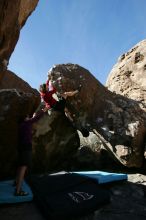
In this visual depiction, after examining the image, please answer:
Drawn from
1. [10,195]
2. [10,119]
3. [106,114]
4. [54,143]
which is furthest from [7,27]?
[54,143]

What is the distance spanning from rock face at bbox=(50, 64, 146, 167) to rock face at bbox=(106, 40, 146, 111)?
220 centimetres

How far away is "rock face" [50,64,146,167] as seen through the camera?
9930 mm

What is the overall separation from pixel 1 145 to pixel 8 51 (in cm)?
308

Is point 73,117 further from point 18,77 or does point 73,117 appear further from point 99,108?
point 18,77

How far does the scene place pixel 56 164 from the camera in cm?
1123

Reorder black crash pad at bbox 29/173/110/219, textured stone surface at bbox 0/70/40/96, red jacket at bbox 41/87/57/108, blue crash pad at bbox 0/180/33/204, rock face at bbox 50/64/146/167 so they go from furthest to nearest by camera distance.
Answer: textured stone surface at bbox 0/70/40/96 < red jacket at bbox 41/87/57/108 < rock face at bbox 50/64/146/167 < blue crash pad at bbox 0/180/33/204 < black crash pad at bbox 29/173/110/219

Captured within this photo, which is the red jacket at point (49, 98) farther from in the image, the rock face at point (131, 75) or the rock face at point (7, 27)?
the rock face at point (131, 75)

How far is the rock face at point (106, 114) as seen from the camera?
9.93m

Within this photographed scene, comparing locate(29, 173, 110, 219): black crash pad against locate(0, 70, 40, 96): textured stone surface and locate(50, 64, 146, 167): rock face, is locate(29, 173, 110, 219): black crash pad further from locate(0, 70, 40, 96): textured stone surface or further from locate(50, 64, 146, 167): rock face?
locate(0, 70, 40, 96): textured stone surface

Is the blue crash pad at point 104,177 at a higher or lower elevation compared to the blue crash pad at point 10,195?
higher

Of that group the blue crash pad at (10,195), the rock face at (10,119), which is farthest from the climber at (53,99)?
the blue crash pad at (10,195)

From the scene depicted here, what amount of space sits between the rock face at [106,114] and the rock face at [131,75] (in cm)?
220

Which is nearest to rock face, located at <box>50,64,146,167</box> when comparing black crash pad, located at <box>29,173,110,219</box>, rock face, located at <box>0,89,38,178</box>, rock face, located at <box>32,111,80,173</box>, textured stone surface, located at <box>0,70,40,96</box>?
rock face, located at <box>32,111,80,173</box>

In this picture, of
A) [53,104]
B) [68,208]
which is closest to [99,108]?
[53,104]
